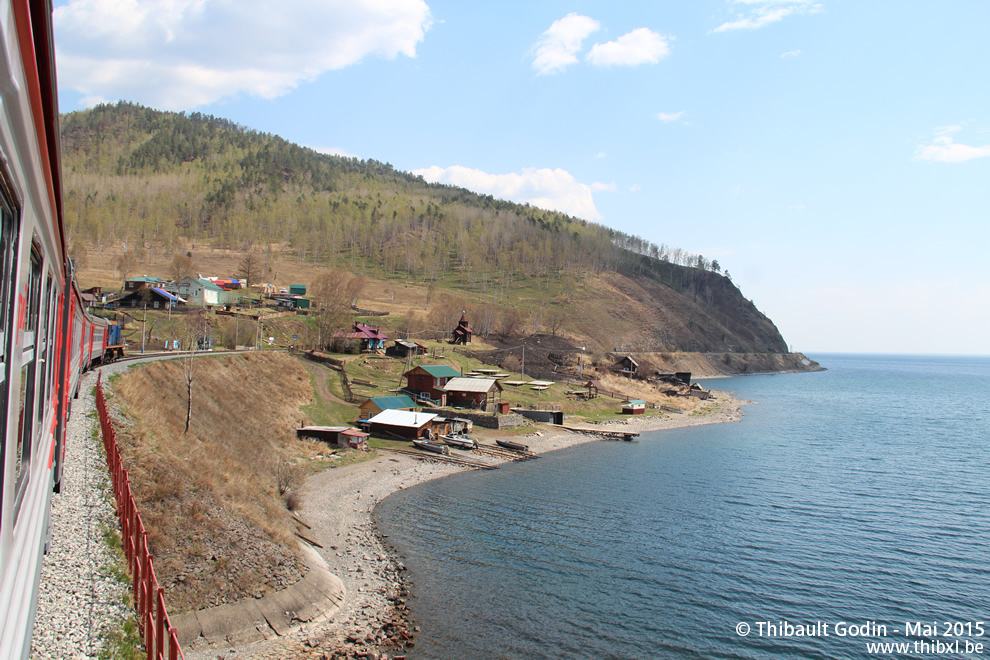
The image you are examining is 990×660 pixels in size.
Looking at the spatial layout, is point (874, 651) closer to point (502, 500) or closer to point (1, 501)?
point (502, 500)

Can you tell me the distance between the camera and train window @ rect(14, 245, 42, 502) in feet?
19.2

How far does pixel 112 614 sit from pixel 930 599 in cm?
3057

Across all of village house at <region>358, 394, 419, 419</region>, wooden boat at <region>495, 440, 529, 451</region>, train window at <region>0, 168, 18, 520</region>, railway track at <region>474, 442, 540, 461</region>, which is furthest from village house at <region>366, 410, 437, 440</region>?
train window at <region>0, 168, 18, 520</region>

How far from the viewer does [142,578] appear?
1169cm

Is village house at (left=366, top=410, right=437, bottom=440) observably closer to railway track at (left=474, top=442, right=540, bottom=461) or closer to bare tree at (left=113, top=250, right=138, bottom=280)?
railway track at (left=474, top=442, right=540, bottom=461)

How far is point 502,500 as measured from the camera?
38.9 m

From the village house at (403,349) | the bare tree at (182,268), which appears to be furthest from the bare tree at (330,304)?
the bare tree at (182,268)

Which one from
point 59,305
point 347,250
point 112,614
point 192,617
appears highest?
point 347,250

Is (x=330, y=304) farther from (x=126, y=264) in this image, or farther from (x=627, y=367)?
(x=627, y=367)

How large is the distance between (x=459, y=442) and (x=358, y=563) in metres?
27.2

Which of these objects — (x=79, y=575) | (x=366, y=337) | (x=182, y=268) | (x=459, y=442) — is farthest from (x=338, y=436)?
(x=182, y=268)

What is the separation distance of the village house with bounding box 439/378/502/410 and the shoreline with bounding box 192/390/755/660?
450 inches

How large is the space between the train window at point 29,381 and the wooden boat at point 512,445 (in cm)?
5032

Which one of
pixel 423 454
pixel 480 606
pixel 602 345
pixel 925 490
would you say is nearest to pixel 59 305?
pixel 480 606
